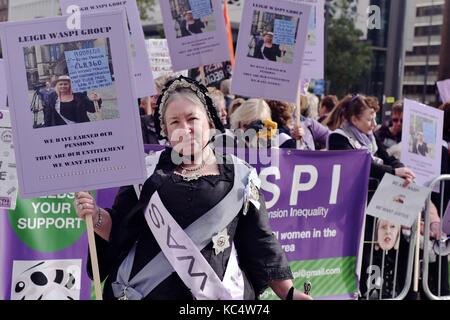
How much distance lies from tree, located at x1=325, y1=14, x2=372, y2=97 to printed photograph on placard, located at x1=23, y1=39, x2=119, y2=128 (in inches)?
1425

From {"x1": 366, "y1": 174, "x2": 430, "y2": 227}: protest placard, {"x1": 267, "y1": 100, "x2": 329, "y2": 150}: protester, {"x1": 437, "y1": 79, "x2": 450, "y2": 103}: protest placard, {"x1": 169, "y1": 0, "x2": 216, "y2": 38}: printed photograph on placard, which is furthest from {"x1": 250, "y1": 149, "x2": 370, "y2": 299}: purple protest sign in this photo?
{"x1": 437, "y1": 79, "x2": 450, "y2": 103}: protest placard

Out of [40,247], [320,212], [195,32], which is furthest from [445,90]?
[40,247]

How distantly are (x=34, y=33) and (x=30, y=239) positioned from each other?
1.98m

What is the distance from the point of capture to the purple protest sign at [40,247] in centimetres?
462

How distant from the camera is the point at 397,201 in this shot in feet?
18.6

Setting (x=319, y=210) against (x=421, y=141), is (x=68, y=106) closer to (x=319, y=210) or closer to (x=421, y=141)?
(x=319, y=210)

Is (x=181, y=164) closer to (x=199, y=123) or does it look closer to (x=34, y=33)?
(x=199, y=123)

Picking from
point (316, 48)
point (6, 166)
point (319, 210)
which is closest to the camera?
point (6, 166)

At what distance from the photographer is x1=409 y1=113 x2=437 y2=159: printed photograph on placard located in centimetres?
597

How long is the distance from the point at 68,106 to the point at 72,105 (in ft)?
0.05

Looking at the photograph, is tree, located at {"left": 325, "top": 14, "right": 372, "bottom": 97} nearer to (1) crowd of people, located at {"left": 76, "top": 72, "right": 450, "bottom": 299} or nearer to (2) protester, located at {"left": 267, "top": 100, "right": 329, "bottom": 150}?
(2) protester, located at {"left": 267, "top": 100, "right": 329, "bottom": 150}

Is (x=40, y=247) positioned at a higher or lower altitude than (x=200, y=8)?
lower

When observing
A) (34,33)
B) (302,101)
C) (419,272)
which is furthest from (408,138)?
(34,33)

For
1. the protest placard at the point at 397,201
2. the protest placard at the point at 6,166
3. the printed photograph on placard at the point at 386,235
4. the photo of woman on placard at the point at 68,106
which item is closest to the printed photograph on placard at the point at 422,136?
the protest placard at the point at 397,201
